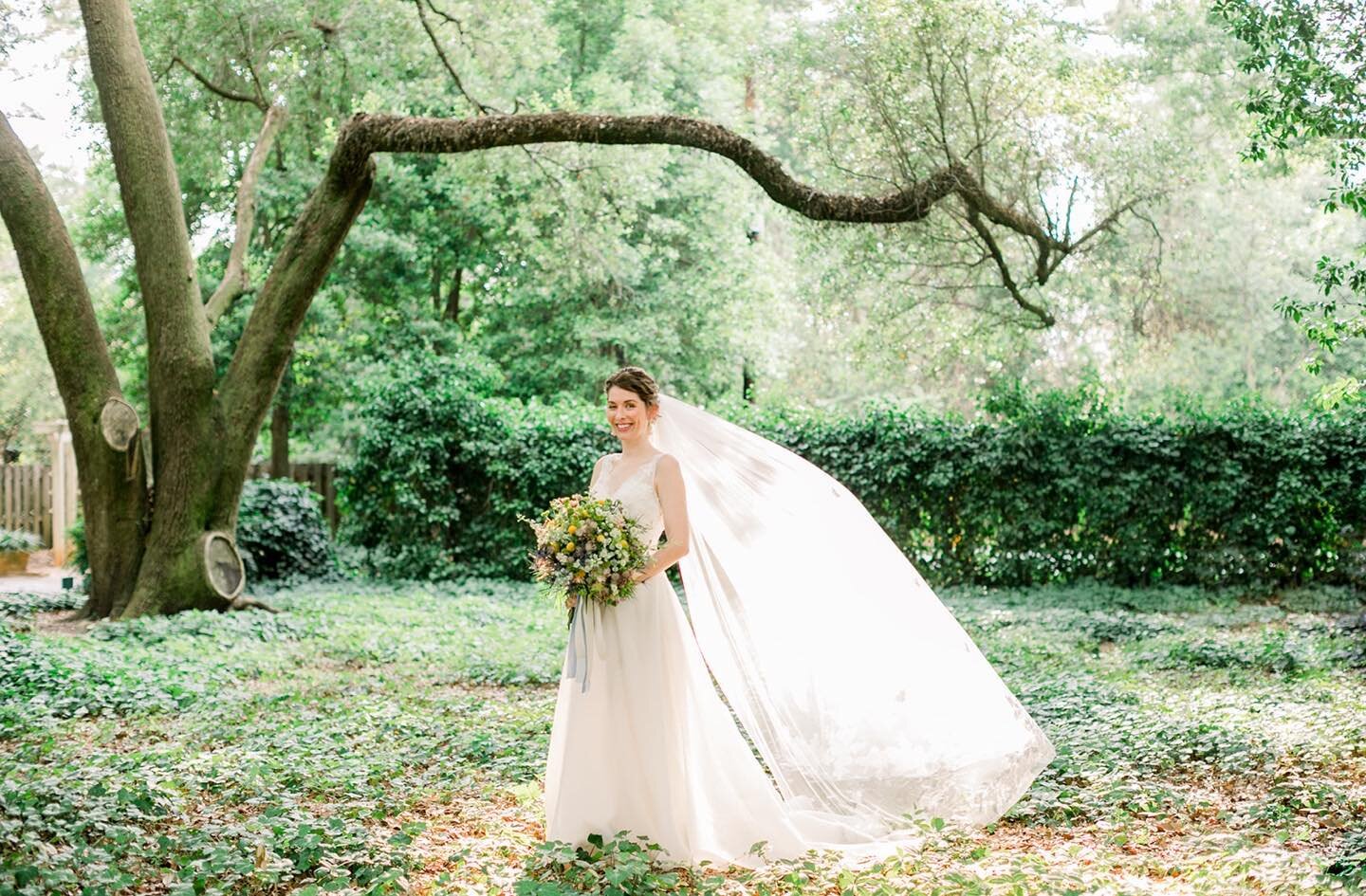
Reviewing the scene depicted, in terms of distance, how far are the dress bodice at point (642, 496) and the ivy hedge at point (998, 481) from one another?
957 centimetres

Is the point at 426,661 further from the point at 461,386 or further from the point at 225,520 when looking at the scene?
the point at 461,386

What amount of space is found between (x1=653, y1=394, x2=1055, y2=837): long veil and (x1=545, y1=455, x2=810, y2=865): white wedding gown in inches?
17.6

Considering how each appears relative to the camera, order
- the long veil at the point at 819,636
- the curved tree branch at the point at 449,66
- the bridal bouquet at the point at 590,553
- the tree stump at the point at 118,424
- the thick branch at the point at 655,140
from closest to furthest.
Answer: the bridal bouquet at the point at 590,553 < the long veil at the point at 819,636 < the thick branch at the point at 655,140 < the tree stump at the point at 118,424 < the curved tree branch at the point at 449,66

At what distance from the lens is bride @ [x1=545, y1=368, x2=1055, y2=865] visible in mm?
5094

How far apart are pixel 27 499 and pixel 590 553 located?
22118 millimetres

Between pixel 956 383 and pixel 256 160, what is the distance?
20884mm

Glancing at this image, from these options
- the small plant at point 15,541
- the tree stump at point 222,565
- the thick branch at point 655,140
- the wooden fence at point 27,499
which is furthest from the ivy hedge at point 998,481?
the wooden fence at point 27,499

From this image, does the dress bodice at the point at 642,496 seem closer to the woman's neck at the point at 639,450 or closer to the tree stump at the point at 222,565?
the woman's neck at the point at 639,450

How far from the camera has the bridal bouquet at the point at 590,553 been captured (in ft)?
16.2

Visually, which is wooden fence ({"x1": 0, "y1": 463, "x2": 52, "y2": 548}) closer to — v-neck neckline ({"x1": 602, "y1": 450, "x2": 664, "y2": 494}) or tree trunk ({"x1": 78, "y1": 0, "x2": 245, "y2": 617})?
tree trunk ({"x1": 78, "y1": 0, "x2": 245, "y2": 617})

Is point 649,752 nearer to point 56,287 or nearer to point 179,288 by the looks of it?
point 179,288

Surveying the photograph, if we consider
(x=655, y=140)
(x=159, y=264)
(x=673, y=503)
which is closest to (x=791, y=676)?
(x=673, y=503)

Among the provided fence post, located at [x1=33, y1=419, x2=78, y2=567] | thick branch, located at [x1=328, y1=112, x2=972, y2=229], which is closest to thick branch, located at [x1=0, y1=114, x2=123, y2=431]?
thick branch, located at [x1=328, y1=112, x2=972, y2=229]

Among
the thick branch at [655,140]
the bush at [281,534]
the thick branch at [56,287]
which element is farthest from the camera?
the bush at [281,534]
